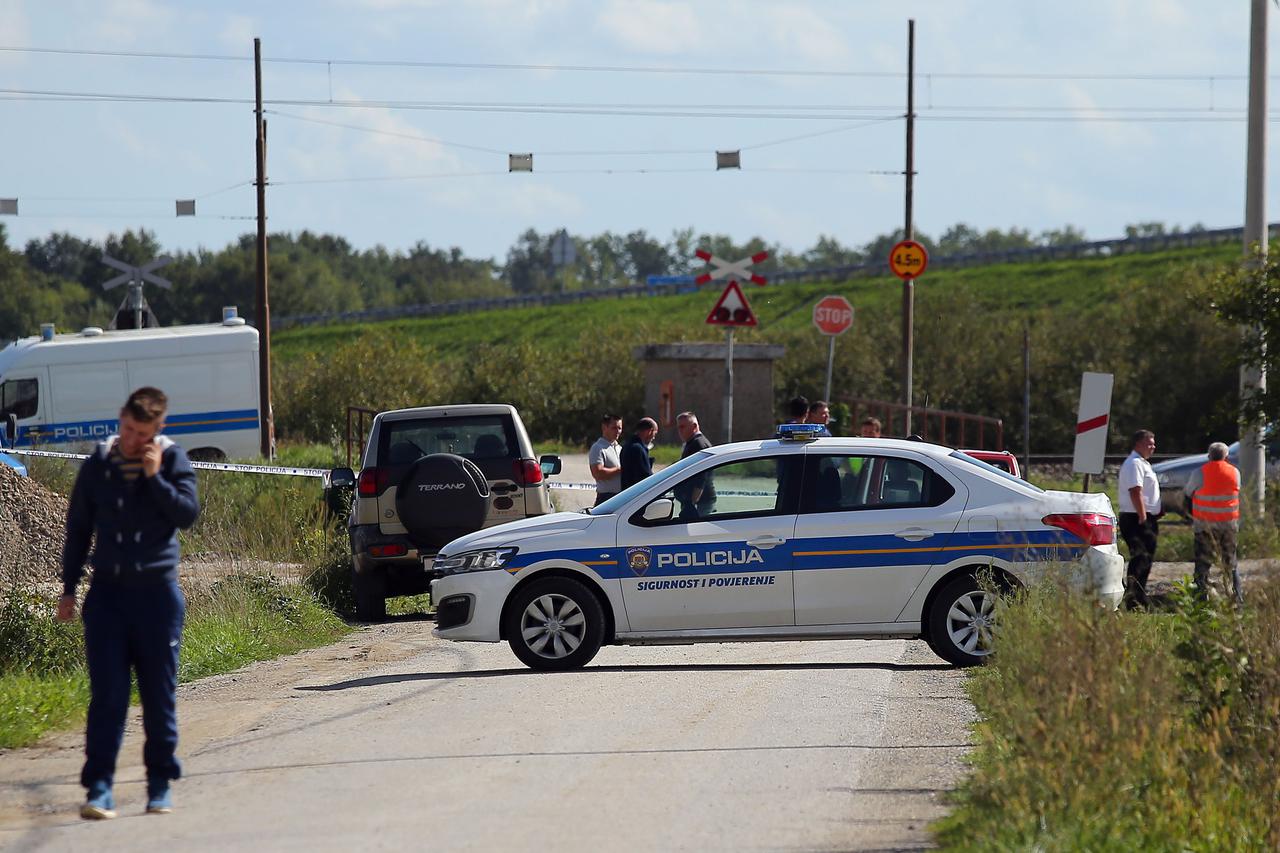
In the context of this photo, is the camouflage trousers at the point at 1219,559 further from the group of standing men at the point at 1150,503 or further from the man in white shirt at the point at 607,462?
the man in white shirt at the point at 607,462

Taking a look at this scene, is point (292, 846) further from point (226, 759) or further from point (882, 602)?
point (882, 602)

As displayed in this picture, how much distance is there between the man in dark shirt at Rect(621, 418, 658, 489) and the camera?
15984mm

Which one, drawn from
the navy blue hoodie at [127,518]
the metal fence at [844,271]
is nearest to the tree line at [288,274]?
the metal fence at [844,271]

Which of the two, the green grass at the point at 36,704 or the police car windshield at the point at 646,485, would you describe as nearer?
the green grass at the point at 36,704

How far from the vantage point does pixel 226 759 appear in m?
8.52

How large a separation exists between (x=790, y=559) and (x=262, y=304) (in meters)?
23.4

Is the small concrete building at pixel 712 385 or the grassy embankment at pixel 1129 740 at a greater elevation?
the small concrete building at pixel 712 385

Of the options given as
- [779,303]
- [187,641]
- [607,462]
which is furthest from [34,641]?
[779,303]

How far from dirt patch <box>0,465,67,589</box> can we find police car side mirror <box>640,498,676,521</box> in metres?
5.67

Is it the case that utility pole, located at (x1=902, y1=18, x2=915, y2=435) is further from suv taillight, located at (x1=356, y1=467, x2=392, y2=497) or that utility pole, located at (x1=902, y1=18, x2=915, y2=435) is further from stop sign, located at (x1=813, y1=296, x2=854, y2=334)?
suv taillight, located at (x1=356, y1=467, x2=392, y2=497)

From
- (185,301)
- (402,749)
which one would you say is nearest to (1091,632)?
(402,749)

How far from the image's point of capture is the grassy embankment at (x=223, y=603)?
10.1 meters

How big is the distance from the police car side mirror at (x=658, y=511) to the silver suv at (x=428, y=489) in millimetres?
3426

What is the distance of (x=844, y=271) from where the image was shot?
8569 centimetres
